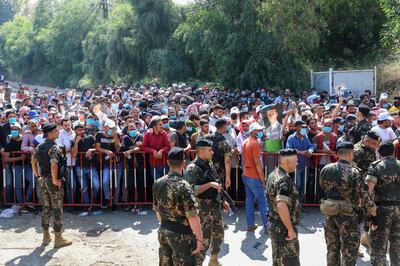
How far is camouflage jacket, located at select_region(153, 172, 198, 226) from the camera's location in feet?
15.7

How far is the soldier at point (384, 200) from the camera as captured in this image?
5.88 metres

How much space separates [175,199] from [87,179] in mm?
4889

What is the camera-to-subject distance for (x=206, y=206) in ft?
Result: 20.4

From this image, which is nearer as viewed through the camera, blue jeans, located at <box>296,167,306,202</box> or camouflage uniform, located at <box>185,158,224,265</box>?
camouflage uniform, located at <box>185,158,224,265</box>

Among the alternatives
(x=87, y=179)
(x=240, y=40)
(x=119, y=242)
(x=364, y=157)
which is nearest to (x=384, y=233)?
(x=364, y=157)

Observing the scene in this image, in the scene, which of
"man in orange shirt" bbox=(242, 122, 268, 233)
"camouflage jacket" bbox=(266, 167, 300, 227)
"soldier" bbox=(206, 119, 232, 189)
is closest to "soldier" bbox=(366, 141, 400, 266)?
"camouflage jacket" bbox=(266, 167, 300, 227)

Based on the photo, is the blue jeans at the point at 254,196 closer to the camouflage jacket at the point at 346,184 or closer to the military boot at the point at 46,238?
the camouflage jacket at the point at 346,184

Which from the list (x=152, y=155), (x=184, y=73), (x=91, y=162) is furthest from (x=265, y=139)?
(x=184, y=73)

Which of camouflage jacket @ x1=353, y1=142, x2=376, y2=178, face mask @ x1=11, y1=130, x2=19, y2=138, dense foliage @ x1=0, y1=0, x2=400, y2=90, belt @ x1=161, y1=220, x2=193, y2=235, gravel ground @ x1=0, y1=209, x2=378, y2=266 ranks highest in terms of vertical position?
dense foliage @ x1=0, y1=0, x2=400, y2=90

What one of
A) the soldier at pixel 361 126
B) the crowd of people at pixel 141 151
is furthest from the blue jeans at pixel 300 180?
the soldier at pixel 361 126

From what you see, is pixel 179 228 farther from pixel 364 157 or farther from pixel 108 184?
pixel 108 184

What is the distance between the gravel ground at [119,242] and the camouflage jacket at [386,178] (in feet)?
4.14

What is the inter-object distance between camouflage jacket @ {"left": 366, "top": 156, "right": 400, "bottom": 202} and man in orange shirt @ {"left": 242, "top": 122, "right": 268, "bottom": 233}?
2.06 meters

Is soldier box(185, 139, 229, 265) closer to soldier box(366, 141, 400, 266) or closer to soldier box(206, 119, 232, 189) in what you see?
soldier box(206, 119, 232, 189)
